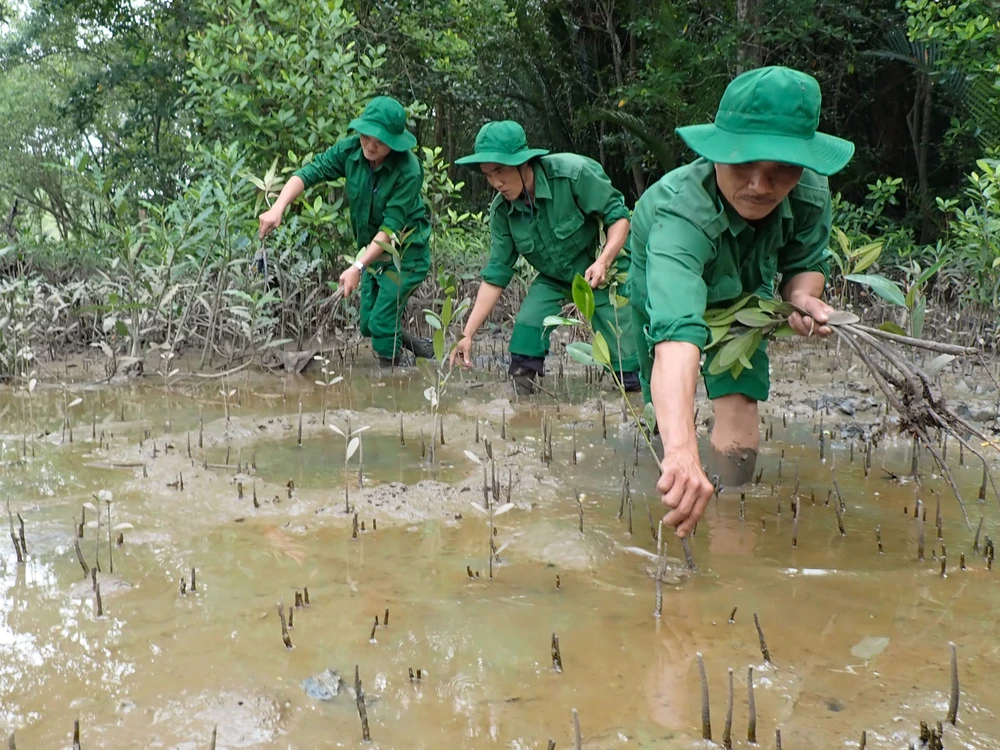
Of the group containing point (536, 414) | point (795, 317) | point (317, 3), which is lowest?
point (536, 414)

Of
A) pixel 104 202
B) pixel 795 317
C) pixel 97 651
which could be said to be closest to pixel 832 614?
pixel 795 317

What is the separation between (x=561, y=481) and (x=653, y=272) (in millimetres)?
1543

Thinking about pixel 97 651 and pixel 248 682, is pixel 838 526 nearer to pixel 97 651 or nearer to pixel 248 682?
pixel 248 682

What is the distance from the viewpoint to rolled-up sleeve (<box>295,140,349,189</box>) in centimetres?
622

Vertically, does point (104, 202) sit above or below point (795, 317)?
above

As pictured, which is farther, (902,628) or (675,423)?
(902,628)

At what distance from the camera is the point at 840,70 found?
33.1 feet

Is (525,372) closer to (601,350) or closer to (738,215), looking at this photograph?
(601,350)

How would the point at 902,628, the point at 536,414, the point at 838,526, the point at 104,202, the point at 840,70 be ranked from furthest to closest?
the point at 840,70
the point at 104,202
the point at 536,414
the point at 838,526
the point at 902,628

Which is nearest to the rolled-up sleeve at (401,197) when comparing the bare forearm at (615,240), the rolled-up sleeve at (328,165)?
the rolled-up sleeve at (328,165)

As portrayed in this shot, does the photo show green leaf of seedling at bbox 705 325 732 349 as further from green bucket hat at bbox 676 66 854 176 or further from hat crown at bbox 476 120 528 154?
hat crown at bbox 476 120 528 154

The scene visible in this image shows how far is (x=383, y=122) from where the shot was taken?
6.03 metres

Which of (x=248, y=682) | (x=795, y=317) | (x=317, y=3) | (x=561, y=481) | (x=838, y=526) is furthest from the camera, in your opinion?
(x=317, y=3)

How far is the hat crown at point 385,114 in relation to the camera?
19.7 ft
